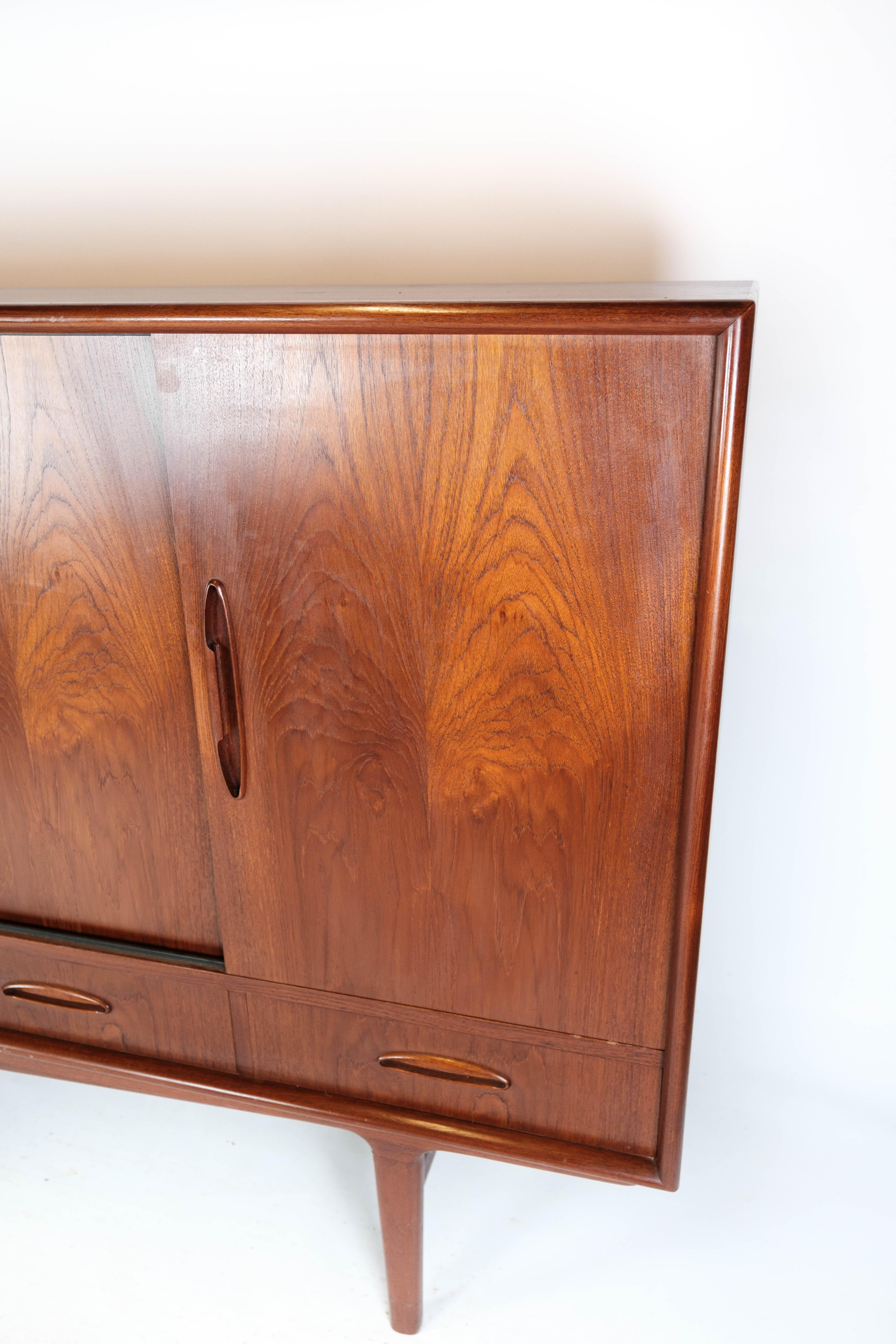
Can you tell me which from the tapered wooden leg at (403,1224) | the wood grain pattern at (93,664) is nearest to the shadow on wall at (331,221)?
the wood grain pattern at (93,664)

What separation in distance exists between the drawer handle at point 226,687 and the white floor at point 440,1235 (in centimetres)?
59

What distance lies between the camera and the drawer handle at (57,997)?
0.95 m

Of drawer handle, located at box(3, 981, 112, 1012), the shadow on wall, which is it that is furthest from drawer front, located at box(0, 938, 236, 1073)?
the shadow on wall

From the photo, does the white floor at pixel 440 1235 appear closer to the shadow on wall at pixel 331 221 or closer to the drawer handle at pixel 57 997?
the drawer handle at pixel 57 997

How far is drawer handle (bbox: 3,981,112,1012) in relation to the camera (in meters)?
0.95

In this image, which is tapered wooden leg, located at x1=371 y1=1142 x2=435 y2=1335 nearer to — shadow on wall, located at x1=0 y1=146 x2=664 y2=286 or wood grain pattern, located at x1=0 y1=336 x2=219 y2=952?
wood grain pattern, located at x1=0 y1=336 x2=219 y2=952

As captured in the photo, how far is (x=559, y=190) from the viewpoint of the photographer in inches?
41.3

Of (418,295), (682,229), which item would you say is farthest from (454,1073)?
(682,229)

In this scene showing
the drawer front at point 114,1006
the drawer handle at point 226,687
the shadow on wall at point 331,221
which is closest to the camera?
the drawer handle at point 226,687

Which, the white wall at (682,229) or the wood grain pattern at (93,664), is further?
the white wall at (682,229)

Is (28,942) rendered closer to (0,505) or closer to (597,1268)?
(0,505)

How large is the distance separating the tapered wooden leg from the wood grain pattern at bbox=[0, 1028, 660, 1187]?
0.03m

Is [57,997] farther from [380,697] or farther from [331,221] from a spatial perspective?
[331,221]

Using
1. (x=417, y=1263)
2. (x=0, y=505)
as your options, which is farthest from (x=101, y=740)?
(x=417, y=1263)
